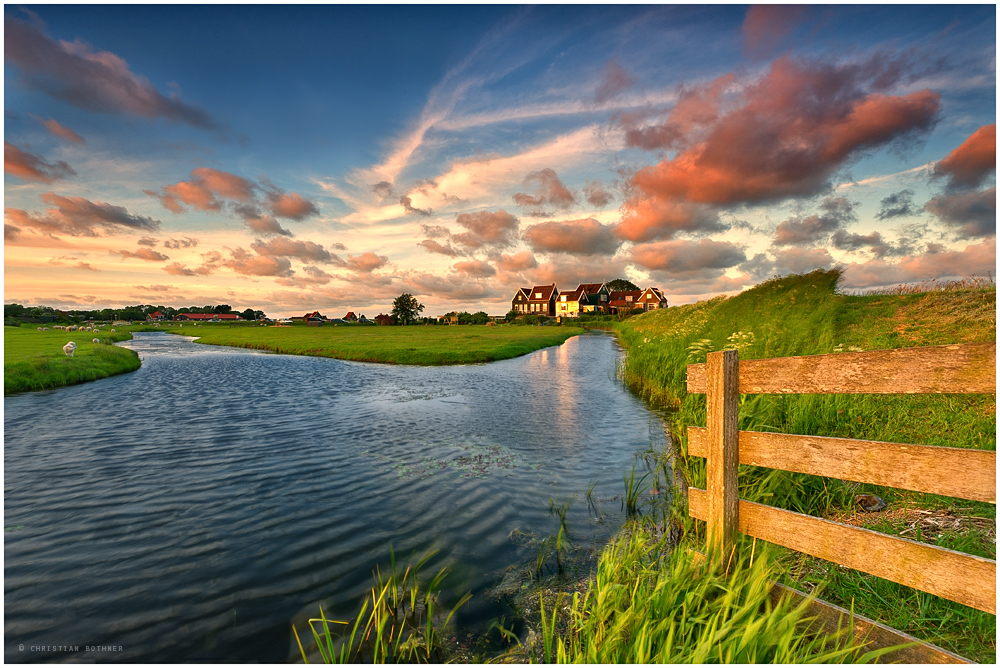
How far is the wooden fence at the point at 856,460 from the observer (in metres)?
3.33

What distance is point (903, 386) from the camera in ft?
11.9

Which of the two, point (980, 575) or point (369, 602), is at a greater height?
point (980, 575)

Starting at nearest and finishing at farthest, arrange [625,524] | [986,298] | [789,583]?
[789,583], [625,524], [986,298]

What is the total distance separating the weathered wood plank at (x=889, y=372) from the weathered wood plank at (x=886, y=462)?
503 mm

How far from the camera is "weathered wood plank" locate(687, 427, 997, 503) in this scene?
3.31m

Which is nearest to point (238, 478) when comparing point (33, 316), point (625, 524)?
point (625, 524)

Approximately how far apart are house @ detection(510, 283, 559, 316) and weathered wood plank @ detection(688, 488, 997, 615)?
129 meters

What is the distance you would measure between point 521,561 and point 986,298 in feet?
68.2

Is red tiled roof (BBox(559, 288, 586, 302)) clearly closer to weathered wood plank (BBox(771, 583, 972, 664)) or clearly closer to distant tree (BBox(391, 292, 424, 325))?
distant tree (BBox(391, 292, 424, 325))

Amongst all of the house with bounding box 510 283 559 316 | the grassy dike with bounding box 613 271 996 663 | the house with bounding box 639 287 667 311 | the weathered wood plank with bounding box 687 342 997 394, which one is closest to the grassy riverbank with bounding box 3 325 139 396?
the weathered wood plank with bounding box 687 342 997 394

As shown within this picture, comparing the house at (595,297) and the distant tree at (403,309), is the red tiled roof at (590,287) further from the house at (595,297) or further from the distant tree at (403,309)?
the distant tree at (403,309)

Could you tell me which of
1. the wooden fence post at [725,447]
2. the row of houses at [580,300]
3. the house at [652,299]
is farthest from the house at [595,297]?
the wooden fence post at [725,447]

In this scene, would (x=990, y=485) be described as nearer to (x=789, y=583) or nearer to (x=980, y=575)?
(x=980, y=575)

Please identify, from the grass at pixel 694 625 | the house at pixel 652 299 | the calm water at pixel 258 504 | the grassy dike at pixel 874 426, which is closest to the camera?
the grass at pixel 694 625
